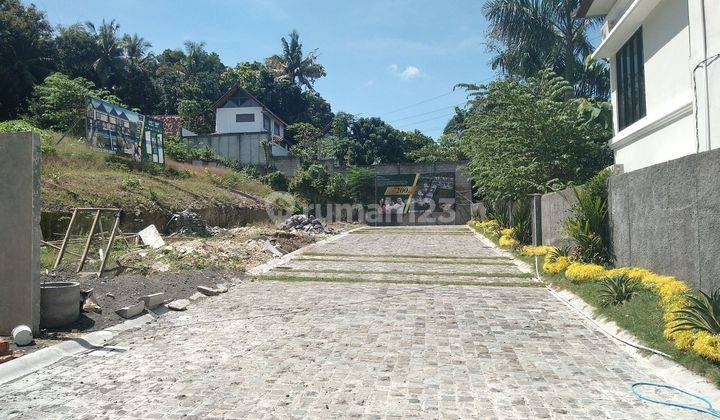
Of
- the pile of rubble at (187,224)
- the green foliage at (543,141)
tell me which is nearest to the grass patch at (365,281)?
the green foliage at (543,141)

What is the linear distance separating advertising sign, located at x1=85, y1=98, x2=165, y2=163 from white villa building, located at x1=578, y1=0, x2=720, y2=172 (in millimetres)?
17865

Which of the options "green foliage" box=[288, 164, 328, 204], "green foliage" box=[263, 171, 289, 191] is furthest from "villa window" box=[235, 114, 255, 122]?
"green foliage" box=[288, 164, 328, 204]

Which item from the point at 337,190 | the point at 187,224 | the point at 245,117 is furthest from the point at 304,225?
the point at 245,117

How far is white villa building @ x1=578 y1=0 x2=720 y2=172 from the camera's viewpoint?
937 centimetres

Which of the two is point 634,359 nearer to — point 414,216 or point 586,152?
point 586,152

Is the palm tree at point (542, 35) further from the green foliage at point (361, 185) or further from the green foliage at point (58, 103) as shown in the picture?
the green foliage at point (58, 103)

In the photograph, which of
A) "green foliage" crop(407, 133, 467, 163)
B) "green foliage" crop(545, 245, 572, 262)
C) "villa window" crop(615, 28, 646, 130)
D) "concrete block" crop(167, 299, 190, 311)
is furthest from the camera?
"green foliage" crop(407, 133, 467, 163)

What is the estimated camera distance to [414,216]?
38719 millimetres

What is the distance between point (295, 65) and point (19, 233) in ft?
181

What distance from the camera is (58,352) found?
5930 mm

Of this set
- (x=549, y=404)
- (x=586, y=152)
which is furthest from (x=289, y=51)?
(x=549, y=404)

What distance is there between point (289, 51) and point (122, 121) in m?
39.2

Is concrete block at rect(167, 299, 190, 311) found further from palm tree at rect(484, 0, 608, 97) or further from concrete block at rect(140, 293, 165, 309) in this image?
palm tree at rect(484, 0, 608, 97)

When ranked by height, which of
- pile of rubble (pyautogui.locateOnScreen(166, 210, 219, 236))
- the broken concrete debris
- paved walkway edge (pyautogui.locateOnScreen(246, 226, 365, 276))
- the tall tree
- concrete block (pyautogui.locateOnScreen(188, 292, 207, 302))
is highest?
the tall tree
